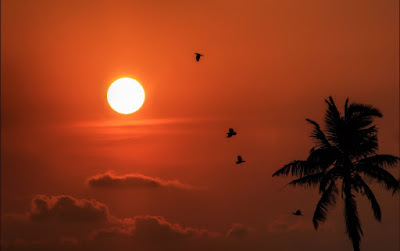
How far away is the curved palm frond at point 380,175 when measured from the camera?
48.3m

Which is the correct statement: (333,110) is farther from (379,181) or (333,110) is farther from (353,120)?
(379,181)

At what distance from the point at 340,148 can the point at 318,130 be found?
1.84m

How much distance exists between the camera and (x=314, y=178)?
166ft

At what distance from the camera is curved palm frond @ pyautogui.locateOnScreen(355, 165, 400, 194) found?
159ft

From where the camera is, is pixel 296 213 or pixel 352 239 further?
pixel 296 213

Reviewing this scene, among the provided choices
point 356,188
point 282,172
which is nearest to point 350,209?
point 356,188

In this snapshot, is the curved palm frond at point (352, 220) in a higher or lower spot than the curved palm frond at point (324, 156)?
lower

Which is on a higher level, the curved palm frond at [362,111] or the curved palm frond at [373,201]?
the curved palm frond at [362,111]

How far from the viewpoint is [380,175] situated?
48.9 m

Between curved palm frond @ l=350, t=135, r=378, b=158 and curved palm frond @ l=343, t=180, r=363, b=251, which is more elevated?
curved palm frond @ l=350, t=135, r=378, b=158

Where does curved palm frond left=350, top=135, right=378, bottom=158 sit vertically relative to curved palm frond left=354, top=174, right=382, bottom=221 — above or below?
above

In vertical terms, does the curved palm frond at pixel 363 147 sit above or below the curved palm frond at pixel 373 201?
above

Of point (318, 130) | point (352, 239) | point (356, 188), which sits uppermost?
point (318, 130)

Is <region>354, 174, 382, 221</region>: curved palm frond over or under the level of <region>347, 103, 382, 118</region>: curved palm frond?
under
